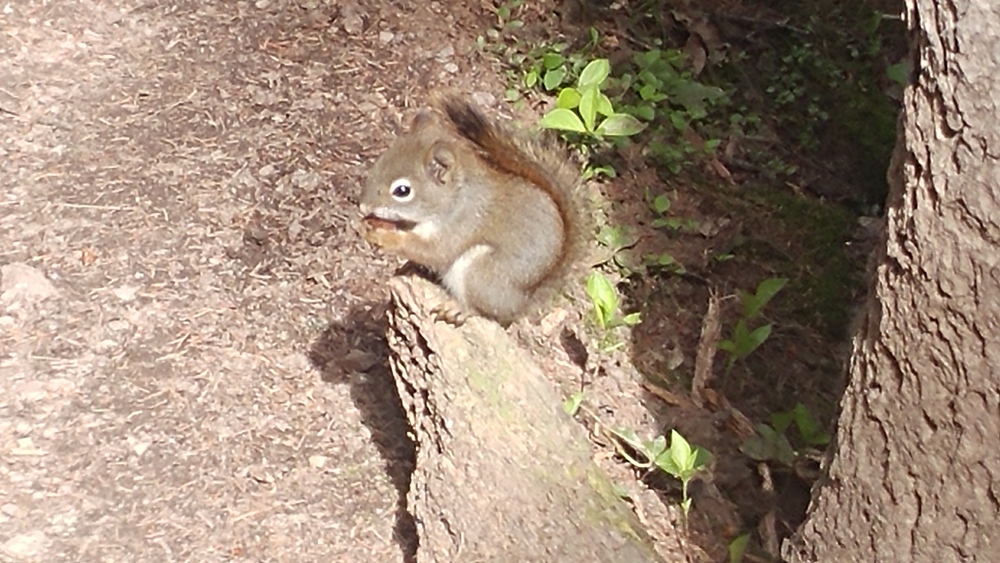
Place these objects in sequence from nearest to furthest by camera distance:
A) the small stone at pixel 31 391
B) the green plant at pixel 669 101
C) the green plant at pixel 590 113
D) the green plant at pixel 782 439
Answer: the green plant at pixel 782 439
the small stone at pixel 31 391
the green plant at pixel 590 113
the green plant at pixel 669 101

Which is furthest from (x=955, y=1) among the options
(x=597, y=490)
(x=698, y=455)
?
(x=698, y=455)

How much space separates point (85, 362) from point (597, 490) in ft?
4.98

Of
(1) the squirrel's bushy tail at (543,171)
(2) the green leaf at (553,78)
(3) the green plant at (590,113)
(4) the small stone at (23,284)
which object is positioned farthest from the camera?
(2) the green leaf at (553,78)

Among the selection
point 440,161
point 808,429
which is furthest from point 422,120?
point 808,429

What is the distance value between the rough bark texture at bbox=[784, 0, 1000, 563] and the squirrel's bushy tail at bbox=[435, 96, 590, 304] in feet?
3.08

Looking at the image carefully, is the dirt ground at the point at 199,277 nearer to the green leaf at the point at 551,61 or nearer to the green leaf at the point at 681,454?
the green leaf at the point at 551,61

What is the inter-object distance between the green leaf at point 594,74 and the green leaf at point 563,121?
0.17 metres

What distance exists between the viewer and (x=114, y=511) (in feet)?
9.98

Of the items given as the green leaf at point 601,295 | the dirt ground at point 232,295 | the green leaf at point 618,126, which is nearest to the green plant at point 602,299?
the green leaf at point 601,295

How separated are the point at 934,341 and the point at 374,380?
5.75 ft

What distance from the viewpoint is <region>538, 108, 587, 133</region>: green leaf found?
3852mm

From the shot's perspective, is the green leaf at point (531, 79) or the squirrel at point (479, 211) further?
the green leaf at point (531, 79)

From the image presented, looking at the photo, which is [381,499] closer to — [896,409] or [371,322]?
[371,322]

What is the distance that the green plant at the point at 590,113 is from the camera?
3871 mm
